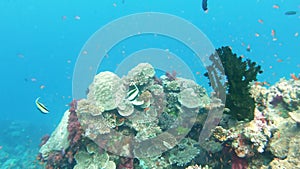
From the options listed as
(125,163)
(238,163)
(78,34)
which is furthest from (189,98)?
(78,34)

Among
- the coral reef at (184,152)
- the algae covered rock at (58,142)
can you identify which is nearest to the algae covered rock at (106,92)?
the algae covered rock at (58,142)

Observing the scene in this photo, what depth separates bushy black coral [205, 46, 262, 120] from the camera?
5219mm

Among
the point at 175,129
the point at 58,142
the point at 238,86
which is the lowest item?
the point at 58,142

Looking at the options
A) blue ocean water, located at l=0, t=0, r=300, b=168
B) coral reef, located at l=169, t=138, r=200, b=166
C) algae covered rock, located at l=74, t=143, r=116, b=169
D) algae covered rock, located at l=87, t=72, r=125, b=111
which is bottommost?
algae covered rock, located at l=74, t=143, r=116, b=169

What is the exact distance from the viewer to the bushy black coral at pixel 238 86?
5.22 meters

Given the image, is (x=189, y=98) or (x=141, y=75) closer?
(x=189, y=98)

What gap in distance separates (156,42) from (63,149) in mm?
97704

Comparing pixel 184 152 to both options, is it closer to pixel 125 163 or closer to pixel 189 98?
pixel 125 163

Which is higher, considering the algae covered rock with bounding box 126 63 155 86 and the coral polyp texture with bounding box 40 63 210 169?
the algae covered rock with bounding box 126 63 155 86

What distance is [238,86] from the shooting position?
17.6 ft

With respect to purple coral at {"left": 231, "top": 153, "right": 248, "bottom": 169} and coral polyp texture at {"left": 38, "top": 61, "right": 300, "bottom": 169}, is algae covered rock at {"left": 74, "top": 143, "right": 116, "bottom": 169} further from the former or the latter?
purple coral at {"left": 231, "top": 153, "right": 248, "bottom": 169}

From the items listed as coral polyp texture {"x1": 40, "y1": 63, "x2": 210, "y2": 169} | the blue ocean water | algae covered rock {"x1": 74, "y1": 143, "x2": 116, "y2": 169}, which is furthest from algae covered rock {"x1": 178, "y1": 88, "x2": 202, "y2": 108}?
the blue ocean water

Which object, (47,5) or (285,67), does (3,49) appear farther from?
(285,67)

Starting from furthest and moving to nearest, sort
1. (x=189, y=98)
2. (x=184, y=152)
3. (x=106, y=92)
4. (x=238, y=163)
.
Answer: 1. (x=189, y=98)
2. (x=106, y=92)
3. (x=184, y=152)
4. (x=238, y=163)
